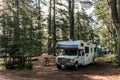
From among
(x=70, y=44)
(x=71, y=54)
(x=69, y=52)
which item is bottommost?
(x=71, y=54)

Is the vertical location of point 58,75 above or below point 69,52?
below

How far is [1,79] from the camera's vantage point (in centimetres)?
1570

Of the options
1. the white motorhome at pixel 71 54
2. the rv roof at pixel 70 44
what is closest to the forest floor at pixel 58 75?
the white motorhome at pixel 71 54

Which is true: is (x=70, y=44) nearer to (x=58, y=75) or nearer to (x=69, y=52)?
(x=69, y=52)

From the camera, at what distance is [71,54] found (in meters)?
23.3

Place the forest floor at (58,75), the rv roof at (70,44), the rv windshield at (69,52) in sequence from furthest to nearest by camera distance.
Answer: the rv windshield at (69,52) → the rv roof at (70,44) → the forest floor at (58,75)

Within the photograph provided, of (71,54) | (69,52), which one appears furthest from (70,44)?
(71,54)

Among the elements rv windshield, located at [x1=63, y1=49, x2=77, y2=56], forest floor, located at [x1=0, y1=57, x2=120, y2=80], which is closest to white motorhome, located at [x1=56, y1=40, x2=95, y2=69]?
rv windshield, located at [x1=63, y1=49, x2=77, y2=56]

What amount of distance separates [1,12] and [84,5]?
51.8 ft

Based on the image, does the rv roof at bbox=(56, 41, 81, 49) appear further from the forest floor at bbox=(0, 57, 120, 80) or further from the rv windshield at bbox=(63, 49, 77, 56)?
the forest floor at bbox=(0, 57, 120, 80)

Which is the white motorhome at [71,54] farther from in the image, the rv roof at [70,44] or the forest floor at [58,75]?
the forest floor at [58,75]

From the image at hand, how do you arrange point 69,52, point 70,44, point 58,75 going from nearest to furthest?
point 58,75 → point 70,44 → point 69,52

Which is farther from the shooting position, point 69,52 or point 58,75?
point 69,52

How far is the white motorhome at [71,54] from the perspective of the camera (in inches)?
880
